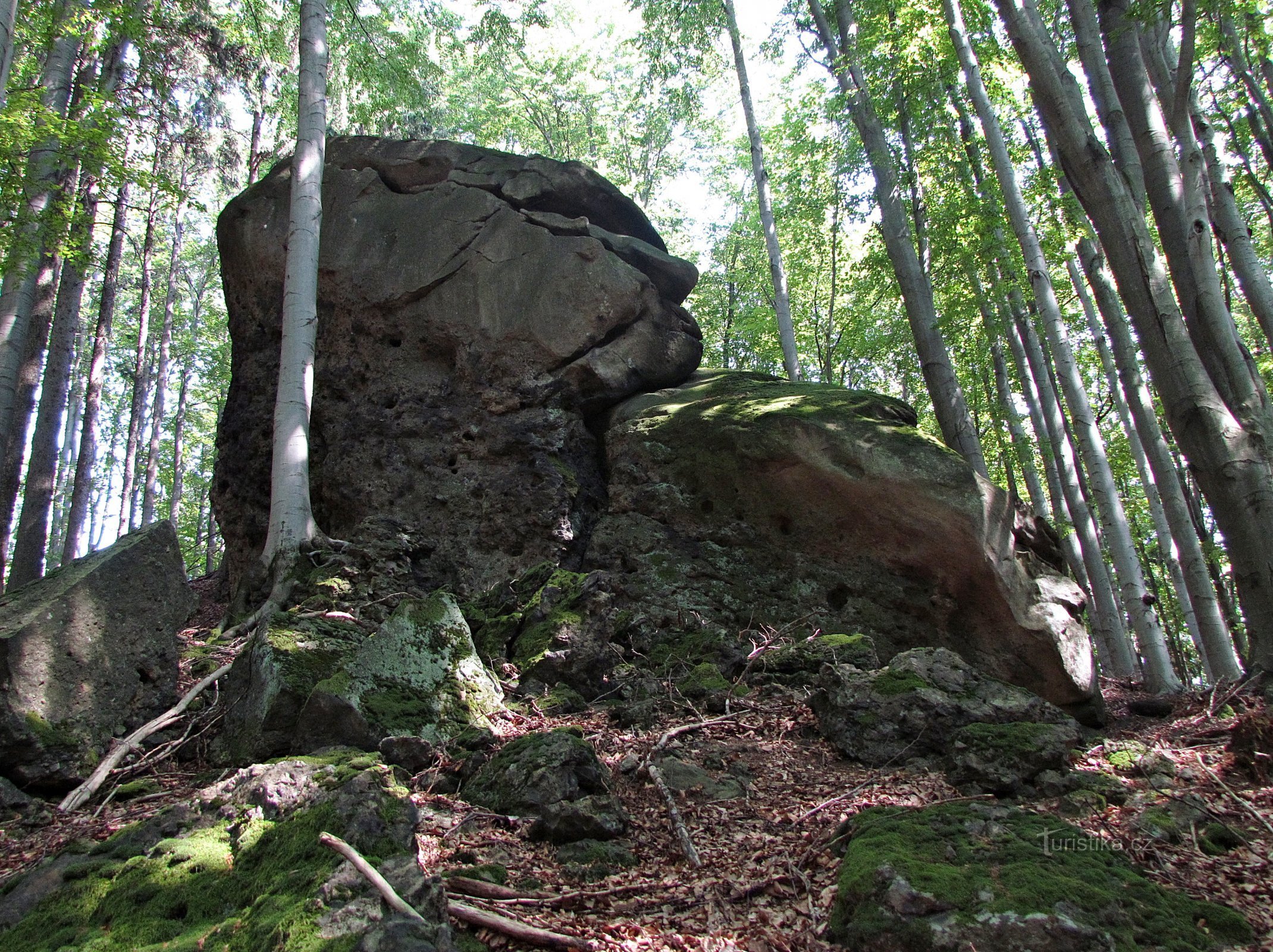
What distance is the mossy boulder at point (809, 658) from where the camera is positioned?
6.28m

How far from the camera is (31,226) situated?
30.8 ft

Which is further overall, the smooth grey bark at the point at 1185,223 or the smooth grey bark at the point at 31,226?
the smooth grey bark at the point at 31,226

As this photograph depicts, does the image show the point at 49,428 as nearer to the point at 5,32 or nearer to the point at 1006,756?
the point at 5,32

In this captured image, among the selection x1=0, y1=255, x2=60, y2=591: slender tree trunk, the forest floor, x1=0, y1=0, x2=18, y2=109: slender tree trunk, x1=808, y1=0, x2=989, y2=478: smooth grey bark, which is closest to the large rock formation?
the forest floor

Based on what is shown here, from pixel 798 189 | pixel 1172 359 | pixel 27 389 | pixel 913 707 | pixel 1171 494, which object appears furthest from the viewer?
pixel 798 189

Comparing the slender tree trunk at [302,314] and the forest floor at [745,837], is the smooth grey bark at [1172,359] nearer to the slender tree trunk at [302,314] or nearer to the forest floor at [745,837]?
the forest floor at [745,837]

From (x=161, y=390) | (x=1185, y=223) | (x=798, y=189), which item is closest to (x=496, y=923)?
(x=1185, y=223)

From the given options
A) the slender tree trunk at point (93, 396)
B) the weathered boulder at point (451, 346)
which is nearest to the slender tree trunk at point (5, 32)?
the weathered boulder at point (451, 346)

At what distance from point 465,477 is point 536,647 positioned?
307 centimetres

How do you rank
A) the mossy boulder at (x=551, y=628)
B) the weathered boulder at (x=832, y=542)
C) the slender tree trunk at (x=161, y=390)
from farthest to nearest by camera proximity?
the slender tree trunk at (x=161, y=390) < the weathered boulder at (x=832, y=542) < the mossy boulder at (x=551, y=628)

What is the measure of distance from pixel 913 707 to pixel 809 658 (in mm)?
1785

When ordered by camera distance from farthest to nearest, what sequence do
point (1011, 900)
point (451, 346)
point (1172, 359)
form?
point (451, 346)
point (1172, 359)
point (1011, 900)

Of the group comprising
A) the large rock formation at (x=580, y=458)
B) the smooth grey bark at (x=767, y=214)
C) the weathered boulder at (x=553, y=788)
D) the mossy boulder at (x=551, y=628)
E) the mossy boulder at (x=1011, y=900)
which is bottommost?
the mossy boulder at (x=1011, y=900)

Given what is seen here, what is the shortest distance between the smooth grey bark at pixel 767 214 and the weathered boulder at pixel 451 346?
3.60 metres
